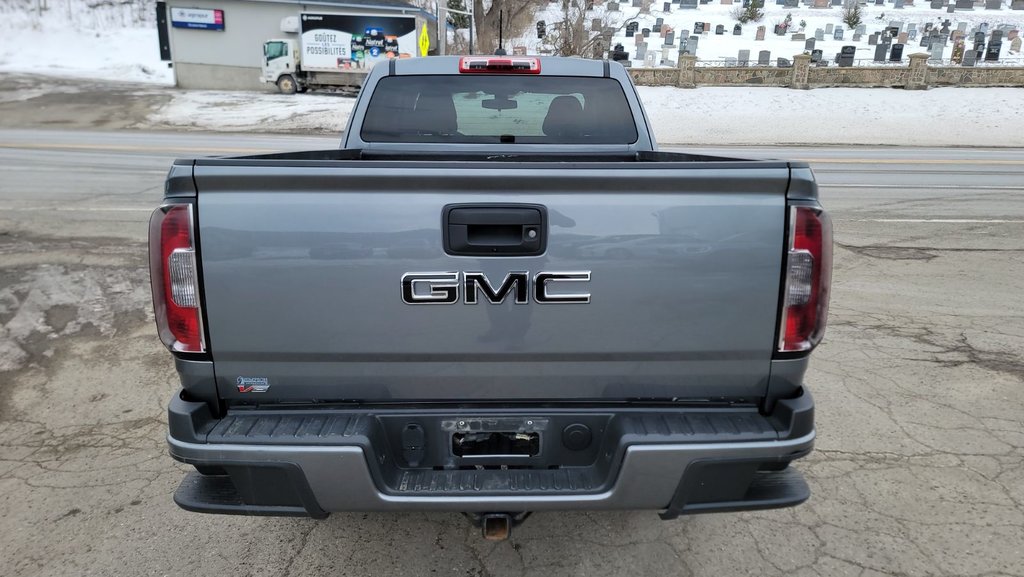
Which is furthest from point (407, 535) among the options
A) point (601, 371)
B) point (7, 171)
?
point (7, 171)

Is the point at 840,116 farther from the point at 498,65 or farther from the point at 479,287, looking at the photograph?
the point at 479,287

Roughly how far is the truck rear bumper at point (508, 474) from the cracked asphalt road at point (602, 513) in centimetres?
68

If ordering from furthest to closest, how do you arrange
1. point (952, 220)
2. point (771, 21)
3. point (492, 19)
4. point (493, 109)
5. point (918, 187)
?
point (771, 21), point (492, 19), point (918, 187), point (952, 220), point (493, 109)

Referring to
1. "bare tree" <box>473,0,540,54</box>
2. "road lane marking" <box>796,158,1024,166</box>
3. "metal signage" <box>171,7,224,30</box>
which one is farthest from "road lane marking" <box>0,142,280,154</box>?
"bare tree" <box>473,0,540,54</box>

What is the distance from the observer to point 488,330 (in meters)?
2.21

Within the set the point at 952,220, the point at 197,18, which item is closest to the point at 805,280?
the point at 952,220

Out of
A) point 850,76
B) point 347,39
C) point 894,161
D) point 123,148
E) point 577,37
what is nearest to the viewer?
point 894,161

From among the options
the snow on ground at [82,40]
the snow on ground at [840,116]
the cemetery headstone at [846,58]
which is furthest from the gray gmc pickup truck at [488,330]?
the snow on ground at [82,40]

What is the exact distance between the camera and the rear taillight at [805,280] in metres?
2.17

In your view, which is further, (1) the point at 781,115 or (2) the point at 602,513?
(1) the point at 781,115

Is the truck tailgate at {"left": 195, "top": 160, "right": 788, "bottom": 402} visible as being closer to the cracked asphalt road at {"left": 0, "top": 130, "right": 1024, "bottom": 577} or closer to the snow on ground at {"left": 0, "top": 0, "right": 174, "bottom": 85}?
the cracked asphalt road at {"left": 0, "top": 130, "right": 1024, "bottom": 577}

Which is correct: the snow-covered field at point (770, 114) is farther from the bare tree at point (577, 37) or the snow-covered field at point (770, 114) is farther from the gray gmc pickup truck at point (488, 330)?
the gray gmc pickup truck at point (488, 330)

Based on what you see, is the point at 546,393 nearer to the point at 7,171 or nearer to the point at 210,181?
the point at 210,181

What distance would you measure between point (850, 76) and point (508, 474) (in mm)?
32909
